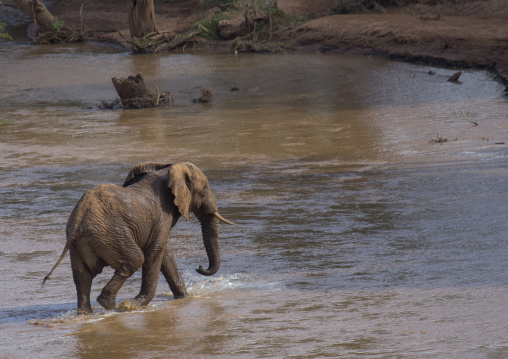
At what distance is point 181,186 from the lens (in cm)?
532

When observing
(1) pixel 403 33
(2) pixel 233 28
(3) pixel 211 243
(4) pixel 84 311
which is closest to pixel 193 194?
(3) pixel 211 243

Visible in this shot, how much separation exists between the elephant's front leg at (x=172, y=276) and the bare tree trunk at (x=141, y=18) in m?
25.1

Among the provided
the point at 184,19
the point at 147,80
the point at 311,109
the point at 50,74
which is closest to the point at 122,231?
the point at 311,109

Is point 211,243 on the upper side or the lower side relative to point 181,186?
lower

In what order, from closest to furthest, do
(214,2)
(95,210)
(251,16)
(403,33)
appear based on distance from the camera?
(95,210) < (403,33) < (251,16) < (214,2)

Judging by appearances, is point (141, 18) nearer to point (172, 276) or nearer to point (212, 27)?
point (212, 27)

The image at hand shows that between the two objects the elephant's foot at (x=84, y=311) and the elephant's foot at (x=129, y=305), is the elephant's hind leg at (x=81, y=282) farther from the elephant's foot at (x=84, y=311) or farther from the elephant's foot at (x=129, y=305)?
the elephant's foot at (x=129, y=305)

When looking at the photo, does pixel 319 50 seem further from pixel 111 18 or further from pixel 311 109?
pixel 111 18

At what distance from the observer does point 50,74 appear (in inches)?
915

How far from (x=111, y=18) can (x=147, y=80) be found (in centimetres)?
1762

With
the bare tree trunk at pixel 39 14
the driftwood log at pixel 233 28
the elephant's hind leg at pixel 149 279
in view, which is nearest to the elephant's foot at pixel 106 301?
the elephant's hind leg at pixel 149 279

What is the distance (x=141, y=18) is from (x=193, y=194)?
83.1 ft

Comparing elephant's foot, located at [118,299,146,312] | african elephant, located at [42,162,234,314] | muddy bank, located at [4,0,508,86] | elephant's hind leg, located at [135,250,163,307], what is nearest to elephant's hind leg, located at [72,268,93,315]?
african elephant, located at [42,162,234,314]

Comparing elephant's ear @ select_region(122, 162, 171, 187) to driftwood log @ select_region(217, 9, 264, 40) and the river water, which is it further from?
driftwood log @ select_region(217, 9, 264, 40)
